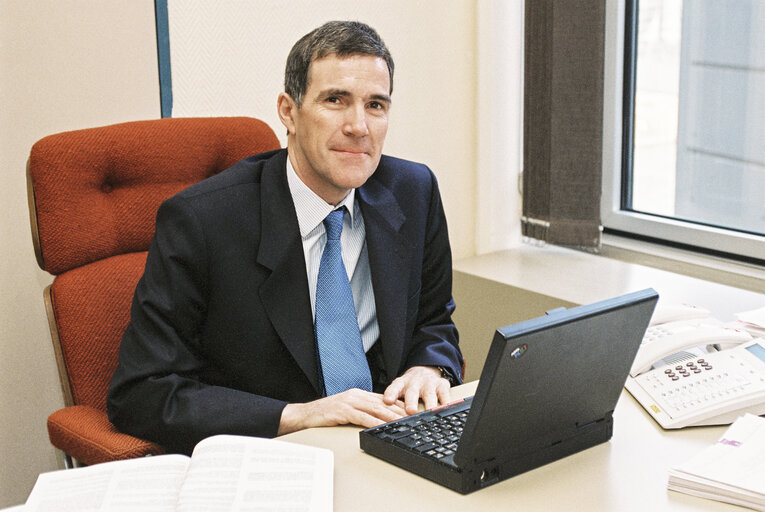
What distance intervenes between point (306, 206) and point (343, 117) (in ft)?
0.60

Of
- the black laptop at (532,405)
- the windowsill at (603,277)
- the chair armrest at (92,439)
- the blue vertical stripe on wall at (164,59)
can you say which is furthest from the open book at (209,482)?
the windowsill at (603,277)

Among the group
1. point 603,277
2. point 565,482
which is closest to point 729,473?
point 565,482

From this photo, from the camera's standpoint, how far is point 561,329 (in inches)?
40.5

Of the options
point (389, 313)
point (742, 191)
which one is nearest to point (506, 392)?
point (389, 313)

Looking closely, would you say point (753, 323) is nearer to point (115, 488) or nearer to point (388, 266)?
point (388, 266)

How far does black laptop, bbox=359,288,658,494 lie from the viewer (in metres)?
1.02

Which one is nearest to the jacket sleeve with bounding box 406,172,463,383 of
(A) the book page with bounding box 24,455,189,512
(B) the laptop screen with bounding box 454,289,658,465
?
(B) the laptop screen with bounding box 454,289,658,465

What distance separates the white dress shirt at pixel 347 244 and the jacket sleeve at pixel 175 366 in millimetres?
199

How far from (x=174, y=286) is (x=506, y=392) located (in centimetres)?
71

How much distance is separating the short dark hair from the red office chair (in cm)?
27

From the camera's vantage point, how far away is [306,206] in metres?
1.66

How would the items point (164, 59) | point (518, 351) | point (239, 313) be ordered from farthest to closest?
1. point (164, 59)
2. point (239, 313)
3. point (518, 351)

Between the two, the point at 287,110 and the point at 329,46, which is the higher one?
the point at 329,46

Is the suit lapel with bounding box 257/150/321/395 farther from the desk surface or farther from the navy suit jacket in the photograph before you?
the desk surface
